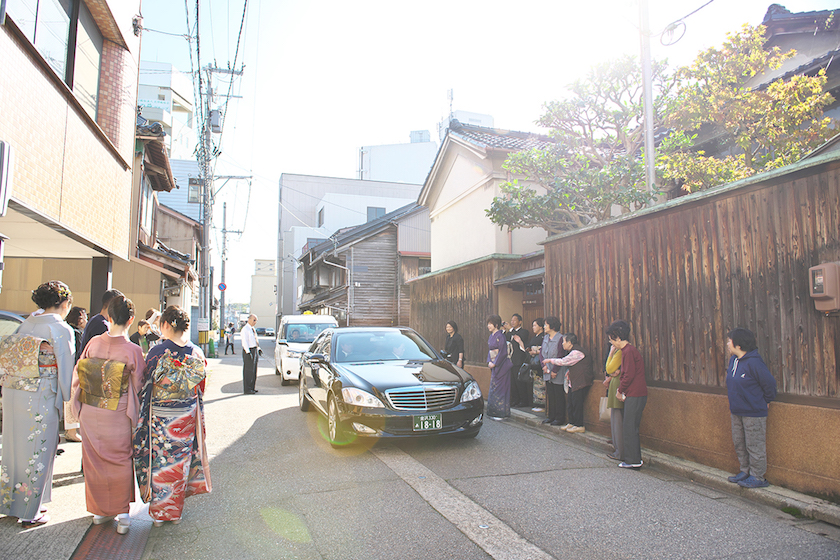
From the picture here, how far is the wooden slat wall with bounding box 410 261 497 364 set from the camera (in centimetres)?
1127

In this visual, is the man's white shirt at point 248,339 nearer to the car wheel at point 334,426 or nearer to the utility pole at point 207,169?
the car wheel at point 334,426

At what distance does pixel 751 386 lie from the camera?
4.66m

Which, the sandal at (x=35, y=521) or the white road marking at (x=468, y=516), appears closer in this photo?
the white road marking at (x=468, y=516)

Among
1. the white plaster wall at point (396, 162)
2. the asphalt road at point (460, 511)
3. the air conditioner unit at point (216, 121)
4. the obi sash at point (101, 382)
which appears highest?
the white plaster wall at point (396, 162)

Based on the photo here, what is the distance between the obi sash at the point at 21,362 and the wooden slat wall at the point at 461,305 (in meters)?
8.36

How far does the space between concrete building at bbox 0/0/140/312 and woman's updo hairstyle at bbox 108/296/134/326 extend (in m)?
1.30

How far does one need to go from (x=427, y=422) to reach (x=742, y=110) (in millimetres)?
7621

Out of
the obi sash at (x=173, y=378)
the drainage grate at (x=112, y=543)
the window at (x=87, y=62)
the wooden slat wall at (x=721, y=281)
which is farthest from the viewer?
the window at (x=87, y=62)

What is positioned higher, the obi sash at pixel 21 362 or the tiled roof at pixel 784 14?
the tiled roof at pixel 784 14

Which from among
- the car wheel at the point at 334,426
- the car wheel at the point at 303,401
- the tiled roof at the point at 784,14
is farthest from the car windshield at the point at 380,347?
the tiled roof at the point at 784,14

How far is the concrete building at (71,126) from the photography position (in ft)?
16.5

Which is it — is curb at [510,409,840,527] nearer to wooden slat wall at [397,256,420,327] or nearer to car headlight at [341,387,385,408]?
car headlight at [341,387,385,408]

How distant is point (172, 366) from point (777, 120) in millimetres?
9729

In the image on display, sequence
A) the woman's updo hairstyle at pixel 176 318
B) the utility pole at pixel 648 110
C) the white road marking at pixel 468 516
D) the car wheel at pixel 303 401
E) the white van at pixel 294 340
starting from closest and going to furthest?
the white road marking at pixel 468 516 → the woman's updo hairstyle at pixel 176 318 → the utility pole at pixel 648 110 → the car wheel at pixel 303 401 → the white van at pixel 294 340
